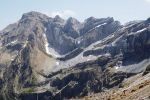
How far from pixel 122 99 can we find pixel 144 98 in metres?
21.3

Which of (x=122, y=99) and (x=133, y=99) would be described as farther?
(x=122, y=99)

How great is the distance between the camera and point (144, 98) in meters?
86.7

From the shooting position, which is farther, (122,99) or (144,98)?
(122,99)

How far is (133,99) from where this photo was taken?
95.9 metres

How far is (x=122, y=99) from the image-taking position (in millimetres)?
107688

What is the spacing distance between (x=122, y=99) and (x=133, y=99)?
1197 centimetres

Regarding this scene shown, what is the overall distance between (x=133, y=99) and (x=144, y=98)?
935 cm

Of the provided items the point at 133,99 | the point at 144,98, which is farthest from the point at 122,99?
the point at 144,98

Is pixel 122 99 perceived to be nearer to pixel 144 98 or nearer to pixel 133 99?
pixel 133 99

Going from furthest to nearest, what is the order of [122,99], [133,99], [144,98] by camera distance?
[122,99] < [133,99] < [144,98]

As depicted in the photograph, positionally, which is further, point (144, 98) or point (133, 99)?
point (133, 99)

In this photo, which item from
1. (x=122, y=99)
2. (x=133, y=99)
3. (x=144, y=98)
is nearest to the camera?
(x=144, y=98)
